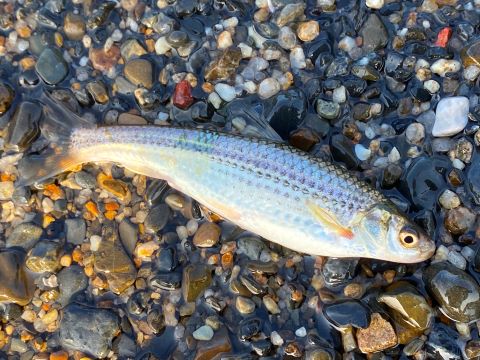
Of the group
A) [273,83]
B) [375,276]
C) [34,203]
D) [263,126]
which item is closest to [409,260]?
[375,276]

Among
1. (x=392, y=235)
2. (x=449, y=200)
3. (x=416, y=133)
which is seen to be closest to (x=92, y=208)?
(x=392, y=235)

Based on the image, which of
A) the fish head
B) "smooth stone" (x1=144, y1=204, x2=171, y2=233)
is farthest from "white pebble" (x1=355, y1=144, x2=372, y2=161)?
"smooth stone" (x1=144, y1=204, x2=171, y2=233)

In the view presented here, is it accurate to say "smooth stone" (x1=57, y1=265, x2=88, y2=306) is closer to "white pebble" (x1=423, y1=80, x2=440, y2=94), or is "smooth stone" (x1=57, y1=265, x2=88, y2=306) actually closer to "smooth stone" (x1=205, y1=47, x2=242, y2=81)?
"smooth stone" (x1=205, y1=47, x2=242, y2=81)

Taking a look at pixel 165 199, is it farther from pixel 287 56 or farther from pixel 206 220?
pixel 287 56

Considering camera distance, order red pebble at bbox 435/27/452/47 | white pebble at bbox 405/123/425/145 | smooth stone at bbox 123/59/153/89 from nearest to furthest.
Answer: white pebble at bbox 405/123/425/145 → red pebble at bbox 435/27/452/47 → smooth stone at bbox 123/59/153/89

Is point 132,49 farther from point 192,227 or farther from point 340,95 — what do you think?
point 340,95

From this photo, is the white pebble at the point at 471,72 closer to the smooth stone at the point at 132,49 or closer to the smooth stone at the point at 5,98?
the smooth stone at the point at 132,49

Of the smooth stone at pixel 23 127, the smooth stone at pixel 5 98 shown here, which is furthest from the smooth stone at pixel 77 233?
the smooth stone at pixel 5 98
